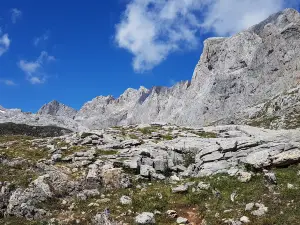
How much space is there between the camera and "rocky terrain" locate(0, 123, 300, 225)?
22078 mm

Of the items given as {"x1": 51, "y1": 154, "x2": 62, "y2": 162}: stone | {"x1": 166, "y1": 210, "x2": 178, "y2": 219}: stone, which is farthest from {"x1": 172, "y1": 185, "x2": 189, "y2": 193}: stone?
{"x1": 51, "y1": 154, "x2": 62, "y2": 162}: stone

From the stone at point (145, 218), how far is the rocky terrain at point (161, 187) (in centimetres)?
6

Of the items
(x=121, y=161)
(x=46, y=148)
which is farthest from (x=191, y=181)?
(x=46, y=148)

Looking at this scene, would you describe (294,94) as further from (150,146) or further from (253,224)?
(253,224)

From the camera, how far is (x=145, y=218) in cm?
2147

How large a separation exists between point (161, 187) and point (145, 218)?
7469mm

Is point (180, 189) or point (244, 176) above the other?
point (244, 176)

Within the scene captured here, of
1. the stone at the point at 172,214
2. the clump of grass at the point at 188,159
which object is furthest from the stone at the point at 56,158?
the stone at the point at 172,214

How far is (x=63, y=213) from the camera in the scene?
23891 mm

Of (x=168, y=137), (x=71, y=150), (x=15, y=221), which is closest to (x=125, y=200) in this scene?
(x=15, y=221)

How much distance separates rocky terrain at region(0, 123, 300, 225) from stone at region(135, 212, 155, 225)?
6 centimetres

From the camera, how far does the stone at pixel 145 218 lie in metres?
21.3

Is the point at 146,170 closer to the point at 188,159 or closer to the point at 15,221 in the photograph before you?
the point at 188,159

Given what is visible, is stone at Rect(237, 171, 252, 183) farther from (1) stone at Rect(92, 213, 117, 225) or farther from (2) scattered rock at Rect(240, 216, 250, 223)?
(1) stone at Rect(92, 213, 117, 225)
